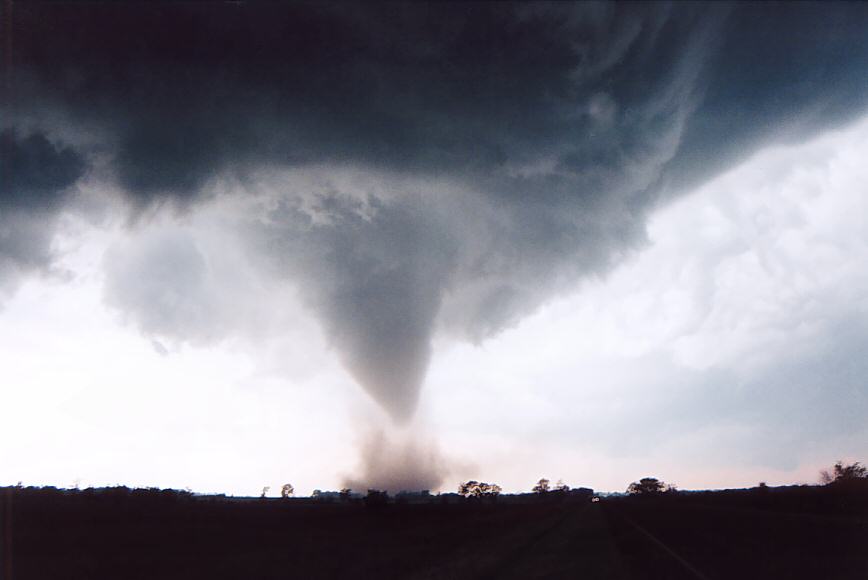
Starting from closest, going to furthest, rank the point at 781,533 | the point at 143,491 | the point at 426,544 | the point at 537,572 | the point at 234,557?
the point at 537,572 < the point at 234,557 < the point at 781,533 < the point at 426,544 < the point at 143,491

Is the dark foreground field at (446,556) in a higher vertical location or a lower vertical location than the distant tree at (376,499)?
lower

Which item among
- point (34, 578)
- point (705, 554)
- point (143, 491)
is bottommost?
point (34, 578)

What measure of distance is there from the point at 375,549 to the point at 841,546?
22.6m

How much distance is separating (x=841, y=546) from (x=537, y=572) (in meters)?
13.7

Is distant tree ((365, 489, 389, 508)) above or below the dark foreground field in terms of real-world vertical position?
above

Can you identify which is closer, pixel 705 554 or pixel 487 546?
pixel 705 554

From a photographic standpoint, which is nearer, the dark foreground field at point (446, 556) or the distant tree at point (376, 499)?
the dark foreground field at point (446, 556)

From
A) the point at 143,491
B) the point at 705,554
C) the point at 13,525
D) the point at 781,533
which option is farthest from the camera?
the point at 143,491

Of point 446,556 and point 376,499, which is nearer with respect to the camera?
point 446,556

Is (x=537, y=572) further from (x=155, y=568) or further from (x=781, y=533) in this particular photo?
(x=781, y=533)

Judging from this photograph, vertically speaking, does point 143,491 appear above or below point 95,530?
above

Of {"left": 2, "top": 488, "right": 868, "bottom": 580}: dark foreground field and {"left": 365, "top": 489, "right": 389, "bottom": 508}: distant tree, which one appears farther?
{"left": 365, "top": 489, "right": 389, "bottom": 508}: distant tree

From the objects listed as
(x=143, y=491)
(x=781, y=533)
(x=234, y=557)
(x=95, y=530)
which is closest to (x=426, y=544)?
(x=234, y=557)

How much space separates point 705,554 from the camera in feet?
67.7
